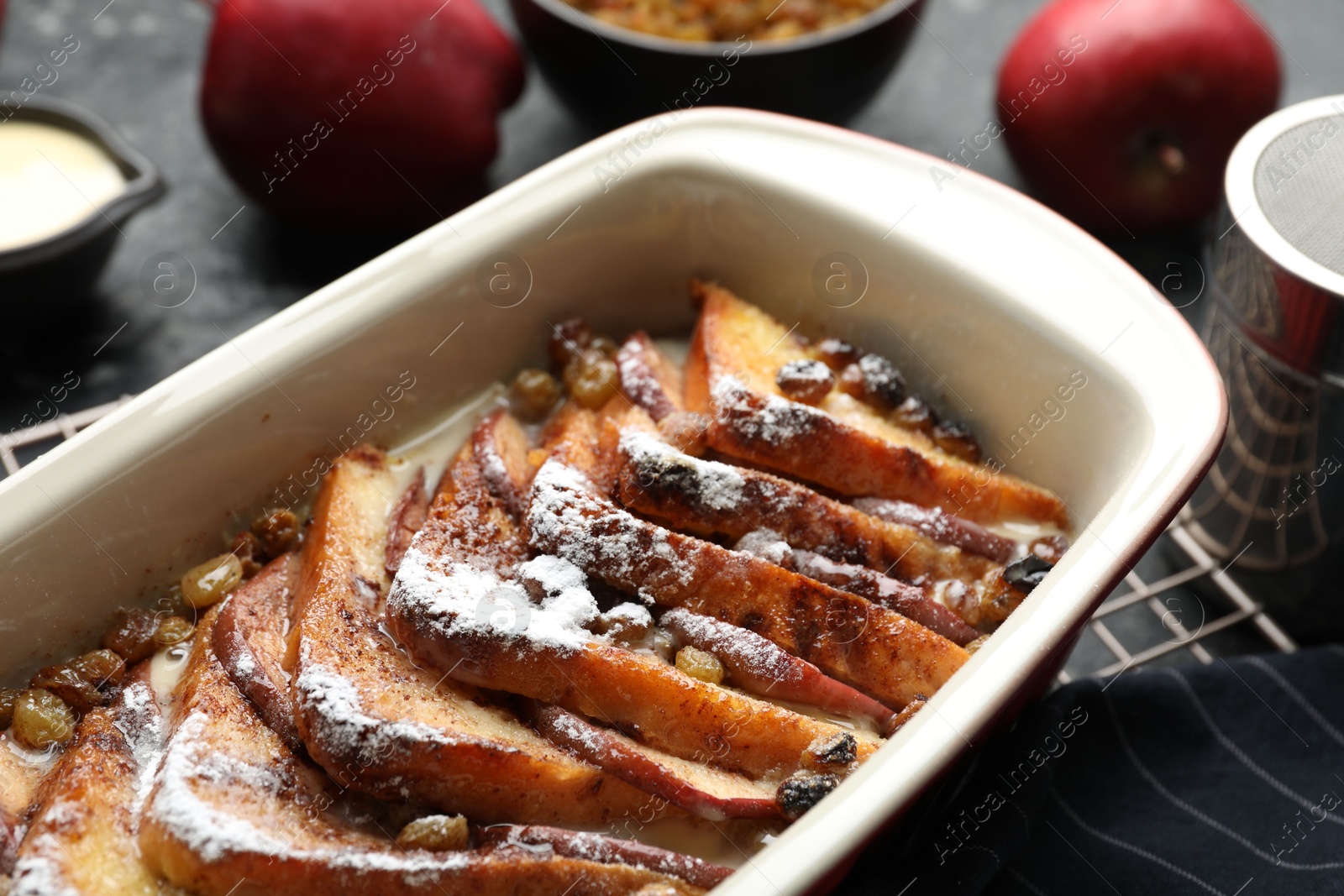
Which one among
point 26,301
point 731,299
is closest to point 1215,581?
point 731,299

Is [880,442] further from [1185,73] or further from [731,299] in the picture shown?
[1185,73]

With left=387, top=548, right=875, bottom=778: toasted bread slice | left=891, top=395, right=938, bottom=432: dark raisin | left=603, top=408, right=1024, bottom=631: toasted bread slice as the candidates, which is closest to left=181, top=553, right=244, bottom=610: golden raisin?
left=387, top=548, right=875, bottom=778: toasted bread slice

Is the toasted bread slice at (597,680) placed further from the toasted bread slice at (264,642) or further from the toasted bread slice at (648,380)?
the toasted bread slice at (648,380)

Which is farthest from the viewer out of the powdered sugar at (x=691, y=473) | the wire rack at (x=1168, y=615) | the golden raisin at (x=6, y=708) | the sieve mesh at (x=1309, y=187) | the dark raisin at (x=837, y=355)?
the wire rack at (x=1168, y=615)

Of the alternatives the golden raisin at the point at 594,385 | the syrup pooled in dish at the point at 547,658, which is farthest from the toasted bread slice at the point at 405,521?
the golden raisin at the point at 594,385

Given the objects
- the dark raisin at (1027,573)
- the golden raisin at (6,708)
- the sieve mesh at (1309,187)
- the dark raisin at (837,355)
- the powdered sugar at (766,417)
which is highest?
the golden raisin at (6,708)
